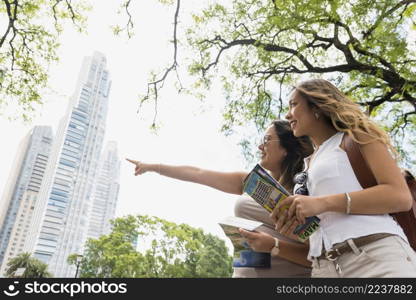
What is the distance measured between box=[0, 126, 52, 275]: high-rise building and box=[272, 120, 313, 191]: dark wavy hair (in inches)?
2151

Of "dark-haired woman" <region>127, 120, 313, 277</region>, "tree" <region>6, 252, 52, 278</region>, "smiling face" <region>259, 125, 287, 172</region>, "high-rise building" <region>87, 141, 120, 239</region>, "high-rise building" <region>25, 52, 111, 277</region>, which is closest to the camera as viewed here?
"dark-haired woman" <region>127, 120, 313, 277</region>

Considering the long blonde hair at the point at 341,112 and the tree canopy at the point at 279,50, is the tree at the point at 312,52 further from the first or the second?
the long blonde hair at the point at 341,112

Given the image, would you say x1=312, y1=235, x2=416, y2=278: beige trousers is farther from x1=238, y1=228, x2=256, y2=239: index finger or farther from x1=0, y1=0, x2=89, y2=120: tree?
x1=0, y1=0, x2=89, y2=120: tree

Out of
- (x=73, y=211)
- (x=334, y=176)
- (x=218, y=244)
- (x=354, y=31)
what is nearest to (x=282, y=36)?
(x=354, y=31)

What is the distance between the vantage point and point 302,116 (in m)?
1.22

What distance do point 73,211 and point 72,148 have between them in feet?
33.0

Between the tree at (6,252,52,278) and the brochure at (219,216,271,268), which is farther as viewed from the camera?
the tree at (6,252,52,278)

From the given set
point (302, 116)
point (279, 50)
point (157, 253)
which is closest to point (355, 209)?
point (302, 116)

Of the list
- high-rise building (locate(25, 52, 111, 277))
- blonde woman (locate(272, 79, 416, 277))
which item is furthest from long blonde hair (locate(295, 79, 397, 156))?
high-rise building (locate(25, 52, 111, 277))

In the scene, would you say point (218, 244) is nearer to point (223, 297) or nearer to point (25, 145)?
point (223, 297)

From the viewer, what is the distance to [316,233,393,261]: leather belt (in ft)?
2.95

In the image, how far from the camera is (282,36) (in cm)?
592

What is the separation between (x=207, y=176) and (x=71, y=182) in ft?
172

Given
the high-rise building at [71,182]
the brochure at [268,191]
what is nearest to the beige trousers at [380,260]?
the brochure at [268,191]
